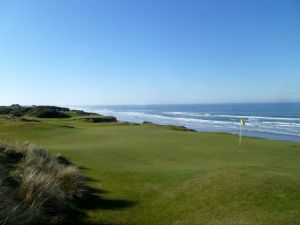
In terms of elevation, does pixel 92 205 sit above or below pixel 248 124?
above

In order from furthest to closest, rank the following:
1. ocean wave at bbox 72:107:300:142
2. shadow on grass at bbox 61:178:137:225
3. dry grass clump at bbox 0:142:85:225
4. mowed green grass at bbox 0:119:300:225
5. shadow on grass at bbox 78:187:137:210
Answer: ocean wave at bbox 72:107:300:142
shadow on grass at bbox 78:187:137:210
mowed green grass at bbox 0:119:300:225
shadow on grass at bbox 61:178:137:225
dry grass clump at bbox 0:142:85:225

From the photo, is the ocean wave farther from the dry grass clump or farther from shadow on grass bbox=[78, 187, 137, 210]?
the dry grass clump

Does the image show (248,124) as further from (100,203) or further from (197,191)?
(100,203)

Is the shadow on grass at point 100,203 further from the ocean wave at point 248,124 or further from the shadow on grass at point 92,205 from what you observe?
the ocean wave at point 248,124

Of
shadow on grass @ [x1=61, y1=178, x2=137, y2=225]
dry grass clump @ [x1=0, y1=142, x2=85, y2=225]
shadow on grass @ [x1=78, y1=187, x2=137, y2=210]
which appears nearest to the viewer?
dry grass clump @ [x1=0, y1=142, x2=85, y2=225]

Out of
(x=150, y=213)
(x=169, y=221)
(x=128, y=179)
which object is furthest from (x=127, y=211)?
(x=128, y=179)

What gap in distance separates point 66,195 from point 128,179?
15.8 feet

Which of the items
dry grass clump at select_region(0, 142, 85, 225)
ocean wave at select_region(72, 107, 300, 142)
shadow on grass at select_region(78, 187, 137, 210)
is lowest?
ocean wave at select_region(72, 107, 300, 142)

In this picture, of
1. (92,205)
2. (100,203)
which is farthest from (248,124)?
(92,205)

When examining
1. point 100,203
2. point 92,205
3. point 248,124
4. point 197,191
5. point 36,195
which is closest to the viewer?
point 36,195

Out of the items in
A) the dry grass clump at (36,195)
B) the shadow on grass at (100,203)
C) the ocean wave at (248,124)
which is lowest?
the ocean wave at (248,124)

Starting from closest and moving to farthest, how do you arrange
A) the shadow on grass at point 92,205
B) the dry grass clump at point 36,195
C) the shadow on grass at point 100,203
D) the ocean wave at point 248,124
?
the dry grass clump at point 36,195 < the shadow on grass at point 92,205 < the shadow on grass at point 100,203 < the ocean wave at point 248,124

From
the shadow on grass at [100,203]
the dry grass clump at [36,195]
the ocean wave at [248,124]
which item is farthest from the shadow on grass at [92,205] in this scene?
the ocean wave at [248,124]

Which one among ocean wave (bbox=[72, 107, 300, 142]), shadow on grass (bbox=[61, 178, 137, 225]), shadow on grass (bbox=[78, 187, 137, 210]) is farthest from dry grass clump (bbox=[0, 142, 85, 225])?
ocean wave (bbox=[72, 107, 300, 142])
